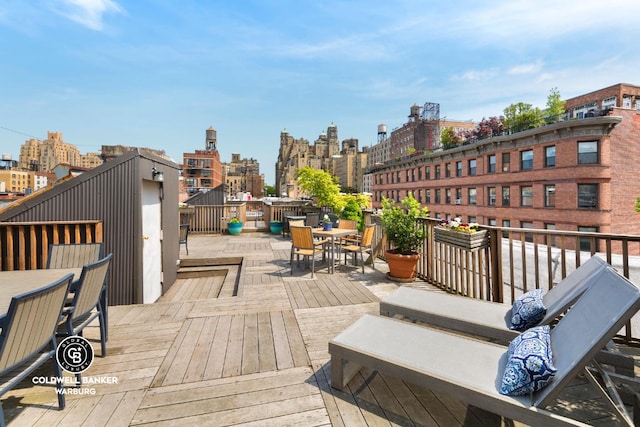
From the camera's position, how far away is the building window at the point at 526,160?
72.0ft

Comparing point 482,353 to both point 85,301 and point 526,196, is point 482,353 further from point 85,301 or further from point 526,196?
point 526,196

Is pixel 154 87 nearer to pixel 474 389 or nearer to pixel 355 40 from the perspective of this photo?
pixel 355 40

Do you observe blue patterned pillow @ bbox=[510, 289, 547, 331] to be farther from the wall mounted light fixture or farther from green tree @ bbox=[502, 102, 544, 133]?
green tree @ bbox=[502, 102, 544, 133]

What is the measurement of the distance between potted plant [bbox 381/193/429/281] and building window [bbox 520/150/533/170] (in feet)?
75.3

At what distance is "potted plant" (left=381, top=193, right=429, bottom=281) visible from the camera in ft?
16.2

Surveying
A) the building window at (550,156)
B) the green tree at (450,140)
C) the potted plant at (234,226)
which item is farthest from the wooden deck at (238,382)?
the green tree at (450,140)

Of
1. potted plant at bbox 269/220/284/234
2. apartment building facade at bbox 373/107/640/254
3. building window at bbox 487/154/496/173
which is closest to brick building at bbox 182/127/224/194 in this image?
apartment building facade at bbox 373/107/640/254

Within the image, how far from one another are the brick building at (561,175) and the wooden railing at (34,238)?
19.4 metres

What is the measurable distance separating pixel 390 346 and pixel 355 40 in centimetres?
888

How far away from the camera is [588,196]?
61.6 ft

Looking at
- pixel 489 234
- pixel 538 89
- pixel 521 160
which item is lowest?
pixel 489 234

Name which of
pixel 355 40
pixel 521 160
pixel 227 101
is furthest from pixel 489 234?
pixel 521 160

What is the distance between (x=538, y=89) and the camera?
77.9 ft

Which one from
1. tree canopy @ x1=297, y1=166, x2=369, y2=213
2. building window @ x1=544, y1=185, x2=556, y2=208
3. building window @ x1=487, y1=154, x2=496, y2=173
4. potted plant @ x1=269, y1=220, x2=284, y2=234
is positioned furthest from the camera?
building window @ x1=487, y1=154, x2=496, y2=173
